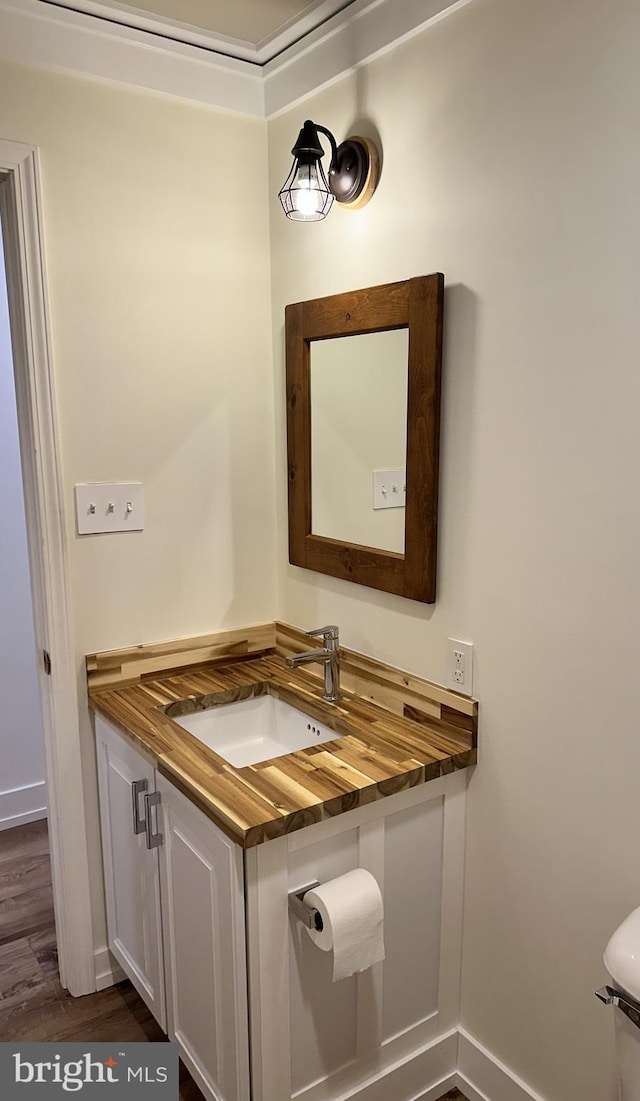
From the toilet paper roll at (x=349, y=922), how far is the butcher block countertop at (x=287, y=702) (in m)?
0.13

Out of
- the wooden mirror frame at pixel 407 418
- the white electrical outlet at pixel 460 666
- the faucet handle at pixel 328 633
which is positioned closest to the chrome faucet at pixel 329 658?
the faucet handle at pixel 328 633

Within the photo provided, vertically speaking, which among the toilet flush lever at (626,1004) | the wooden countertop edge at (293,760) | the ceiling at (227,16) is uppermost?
the ceiling at (227,16)

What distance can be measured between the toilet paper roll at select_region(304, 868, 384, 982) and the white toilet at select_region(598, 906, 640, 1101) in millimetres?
424

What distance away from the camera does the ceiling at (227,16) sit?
1.72 meters

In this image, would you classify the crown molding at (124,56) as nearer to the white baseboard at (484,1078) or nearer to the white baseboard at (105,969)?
the white baseboard at (105,969)

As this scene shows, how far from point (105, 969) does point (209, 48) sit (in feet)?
8.12

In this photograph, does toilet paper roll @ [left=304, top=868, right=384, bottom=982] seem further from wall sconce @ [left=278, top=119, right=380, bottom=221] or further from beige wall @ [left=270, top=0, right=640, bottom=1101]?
wall sconce @ [left=278, top=119, right=380, bottom=221]

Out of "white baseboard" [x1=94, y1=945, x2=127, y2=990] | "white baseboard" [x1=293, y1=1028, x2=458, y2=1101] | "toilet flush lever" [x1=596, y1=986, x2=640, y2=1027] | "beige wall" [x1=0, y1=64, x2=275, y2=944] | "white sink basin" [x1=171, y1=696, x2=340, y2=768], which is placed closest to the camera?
"toilet flush lever" [x1=596, y1=986, x2=640, y2=1027]

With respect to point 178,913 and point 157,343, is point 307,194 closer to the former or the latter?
point 157,343

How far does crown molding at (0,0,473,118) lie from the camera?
1676 mm

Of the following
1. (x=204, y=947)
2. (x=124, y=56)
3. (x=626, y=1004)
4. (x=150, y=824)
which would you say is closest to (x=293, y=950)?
(x=204, y=947)


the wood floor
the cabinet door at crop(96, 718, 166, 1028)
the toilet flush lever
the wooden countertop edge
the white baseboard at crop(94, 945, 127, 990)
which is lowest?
the wood floor

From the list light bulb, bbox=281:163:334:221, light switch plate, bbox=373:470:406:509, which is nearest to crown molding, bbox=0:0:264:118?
light bulb, bbox=281:163:334:221

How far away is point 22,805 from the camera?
2975 millimetres
